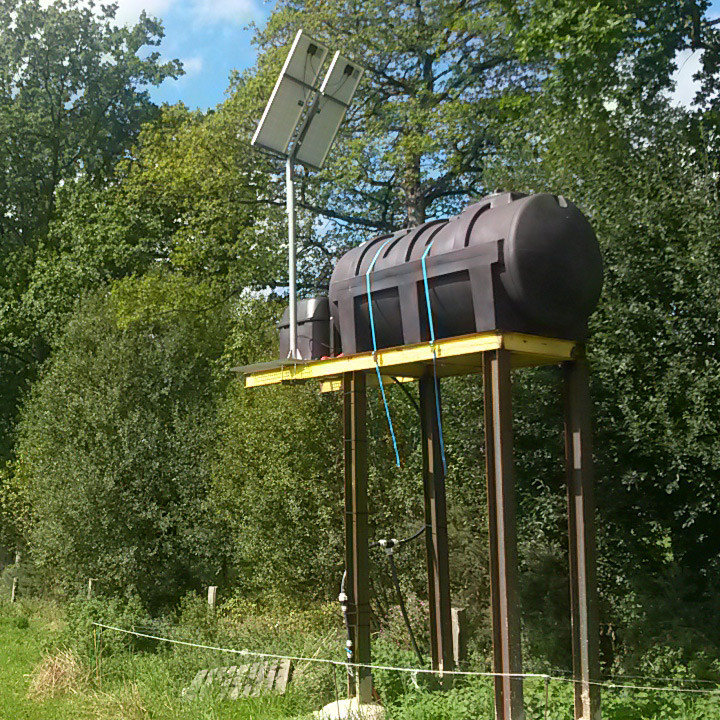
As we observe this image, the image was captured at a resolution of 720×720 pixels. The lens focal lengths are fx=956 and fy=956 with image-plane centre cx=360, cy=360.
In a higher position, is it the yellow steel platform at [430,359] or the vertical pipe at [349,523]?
the yellow steel platform at [430,359]

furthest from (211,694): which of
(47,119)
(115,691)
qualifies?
(47,119)

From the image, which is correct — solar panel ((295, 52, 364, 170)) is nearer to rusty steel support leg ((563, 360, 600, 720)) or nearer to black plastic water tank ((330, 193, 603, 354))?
black plastic water tank ((330, 193, 603, 354))

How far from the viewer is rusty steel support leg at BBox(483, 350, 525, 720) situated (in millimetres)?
7391

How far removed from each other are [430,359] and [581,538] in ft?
6.47

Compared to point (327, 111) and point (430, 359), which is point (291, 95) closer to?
point (327, 111)

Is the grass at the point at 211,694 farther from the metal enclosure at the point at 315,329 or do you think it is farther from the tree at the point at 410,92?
the tree at the point at 410,92

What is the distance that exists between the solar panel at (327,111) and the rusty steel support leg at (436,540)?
9.06 feet

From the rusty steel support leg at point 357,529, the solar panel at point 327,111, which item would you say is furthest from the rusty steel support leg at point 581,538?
the solar panel at point 327,111

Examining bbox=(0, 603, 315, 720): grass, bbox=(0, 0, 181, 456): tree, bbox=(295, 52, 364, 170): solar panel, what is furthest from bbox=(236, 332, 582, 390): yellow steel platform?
bbox=(0, 0, 181, 456): tree

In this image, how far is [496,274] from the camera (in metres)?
7.77

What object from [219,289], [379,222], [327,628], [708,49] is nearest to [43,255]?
[219,289]

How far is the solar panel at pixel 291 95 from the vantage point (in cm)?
1005

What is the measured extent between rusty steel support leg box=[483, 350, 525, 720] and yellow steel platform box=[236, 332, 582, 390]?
0.15 meters

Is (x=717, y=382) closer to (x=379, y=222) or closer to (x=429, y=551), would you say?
(x=429, y=551)
